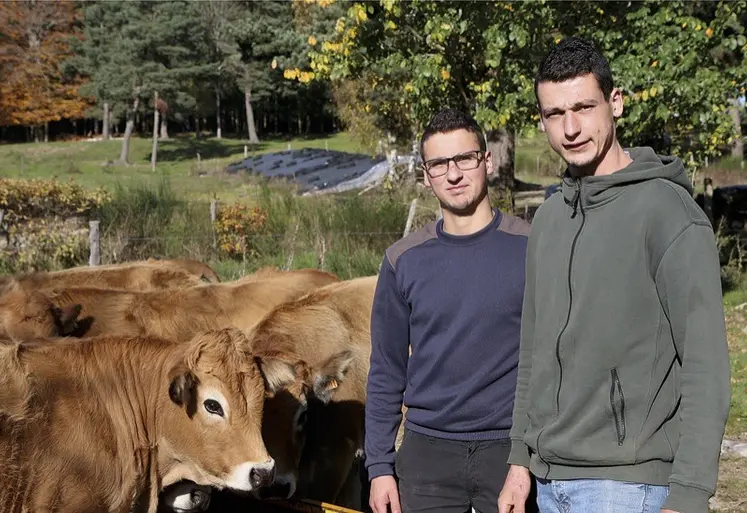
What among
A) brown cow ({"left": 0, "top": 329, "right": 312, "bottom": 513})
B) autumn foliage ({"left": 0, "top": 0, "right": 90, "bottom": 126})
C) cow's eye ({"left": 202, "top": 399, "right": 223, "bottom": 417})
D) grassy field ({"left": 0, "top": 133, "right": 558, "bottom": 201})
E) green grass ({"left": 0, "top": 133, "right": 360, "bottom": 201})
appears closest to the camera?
brown cow ({"left": 0, "top": 329, "right": 312, "bottom": 513})

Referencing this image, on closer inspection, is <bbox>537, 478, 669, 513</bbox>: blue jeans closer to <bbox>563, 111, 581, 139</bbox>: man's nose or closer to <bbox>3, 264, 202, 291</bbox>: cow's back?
<bbox>563, 111, 581, 139</bbox>: man's nose

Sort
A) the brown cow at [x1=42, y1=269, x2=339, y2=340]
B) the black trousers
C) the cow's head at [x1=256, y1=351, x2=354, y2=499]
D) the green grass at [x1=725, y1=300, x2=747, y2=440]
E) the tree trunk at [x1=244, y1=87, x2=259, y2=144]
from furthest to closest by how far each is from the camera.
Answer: the tree trunk at [x1=244, y1=87, x2=259, y2=144]
the green grass at [x1=725, y1=300, x2=747, y2=440]
the brown cow at [x1=42, y1=269, x2=339, y2=340]
the cow's head at [x1=256, y1=351, x2=354, y2=499]
the black trousers

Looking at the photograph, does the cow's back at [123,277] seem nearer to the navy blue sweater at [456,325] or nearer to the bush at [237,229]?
the bush at [237,229]

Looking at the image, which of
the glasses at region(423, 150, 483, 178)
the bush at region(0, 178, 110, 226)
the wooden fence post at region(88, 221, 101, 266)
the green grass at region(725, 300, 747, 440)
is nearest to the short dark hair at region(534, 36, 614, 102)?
the glasses at region(423, 150, 483, 178)

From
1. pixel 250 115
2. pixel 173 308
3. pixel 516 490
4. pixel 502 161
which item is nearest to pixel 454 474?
pixel 516 490

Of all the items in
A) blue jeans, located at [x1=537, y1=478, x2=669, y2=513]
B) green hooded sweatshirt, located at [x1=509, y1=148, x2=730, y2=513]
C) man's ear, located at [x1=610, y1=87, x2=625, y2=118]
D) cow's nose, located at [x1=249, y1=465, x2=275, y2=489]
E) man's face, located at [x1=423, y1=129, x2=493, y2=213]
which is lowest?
cow's nose, located at [x1=249, y1=465, x2=275, y2=489]

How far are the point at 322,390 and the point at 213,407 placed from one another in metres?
0.98

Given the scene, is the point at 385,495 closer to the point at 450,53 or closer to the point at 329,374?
the point at 329,374

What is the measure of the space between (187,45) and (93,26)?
770cm

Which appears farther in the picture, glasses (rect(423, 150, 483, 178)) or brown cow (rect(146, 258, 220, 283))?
brown cow (rect(146, 258, 220, 283))

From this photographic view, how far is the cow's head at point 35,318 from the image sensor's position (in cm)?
694

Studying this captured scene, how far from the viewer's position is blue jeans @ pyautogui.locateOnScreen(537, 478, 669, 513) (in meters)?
2.34

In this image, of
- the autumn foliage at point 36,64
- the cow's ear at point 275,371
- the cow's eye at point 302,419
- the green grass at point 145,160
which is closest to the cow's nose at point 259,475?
the cow's ear at point 275,371

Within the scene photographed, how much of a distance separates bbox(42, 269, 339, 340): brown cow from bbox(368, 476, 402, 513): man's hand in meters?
3.92
